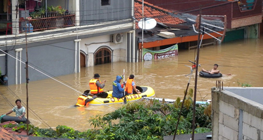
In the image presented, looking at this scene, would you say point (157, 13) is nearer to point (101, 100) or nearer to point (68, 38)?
point (68, 38)

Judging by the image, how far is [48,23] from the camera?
2462 cm

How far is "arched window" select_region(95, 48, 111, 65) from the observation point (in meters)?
28.5

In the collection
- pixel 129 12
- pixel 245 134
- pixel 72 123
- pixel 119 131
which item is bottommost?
pixel 72 123

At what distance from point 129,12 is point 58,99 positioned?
32.0ft

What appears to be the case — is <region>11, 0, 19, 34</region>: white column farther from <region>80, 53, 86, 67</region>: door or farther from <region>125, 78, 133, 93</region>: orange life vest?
<region>125, 78, 133, 93</region>: orange life vest

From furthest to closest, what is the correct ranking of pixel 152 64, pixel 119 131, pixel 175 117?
pixel 152 64 < pixel 175 117 < pixel 119 131

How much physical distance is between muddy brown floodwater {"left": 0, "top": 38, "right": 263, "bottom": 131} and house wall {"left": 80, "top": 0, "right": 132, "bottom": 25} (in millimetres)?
2663

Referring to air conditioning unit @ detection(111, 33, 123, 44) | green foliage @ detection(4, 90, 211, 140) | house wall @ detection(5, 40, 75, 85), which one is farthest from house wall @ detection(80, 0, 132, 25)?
green foliage @ detection(4, 90, 211, 140)

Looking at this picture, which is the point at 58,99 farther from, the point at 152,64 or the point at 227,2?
the point at 227,2

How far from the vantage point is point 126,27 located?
29.0 meters

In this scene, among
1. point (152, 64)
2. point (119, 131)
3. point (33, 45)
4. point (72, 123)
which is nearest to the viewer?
point (119, 131)

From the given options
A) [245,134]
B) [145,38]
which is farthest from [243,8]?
[245,134]

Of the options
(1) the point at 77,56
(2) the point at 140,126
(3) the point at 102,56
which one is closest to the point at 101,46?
(3) the point at 102,56

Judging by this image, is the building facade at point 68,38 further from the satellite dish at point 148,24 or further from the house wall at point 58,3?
the satellite dish at point 148,24
